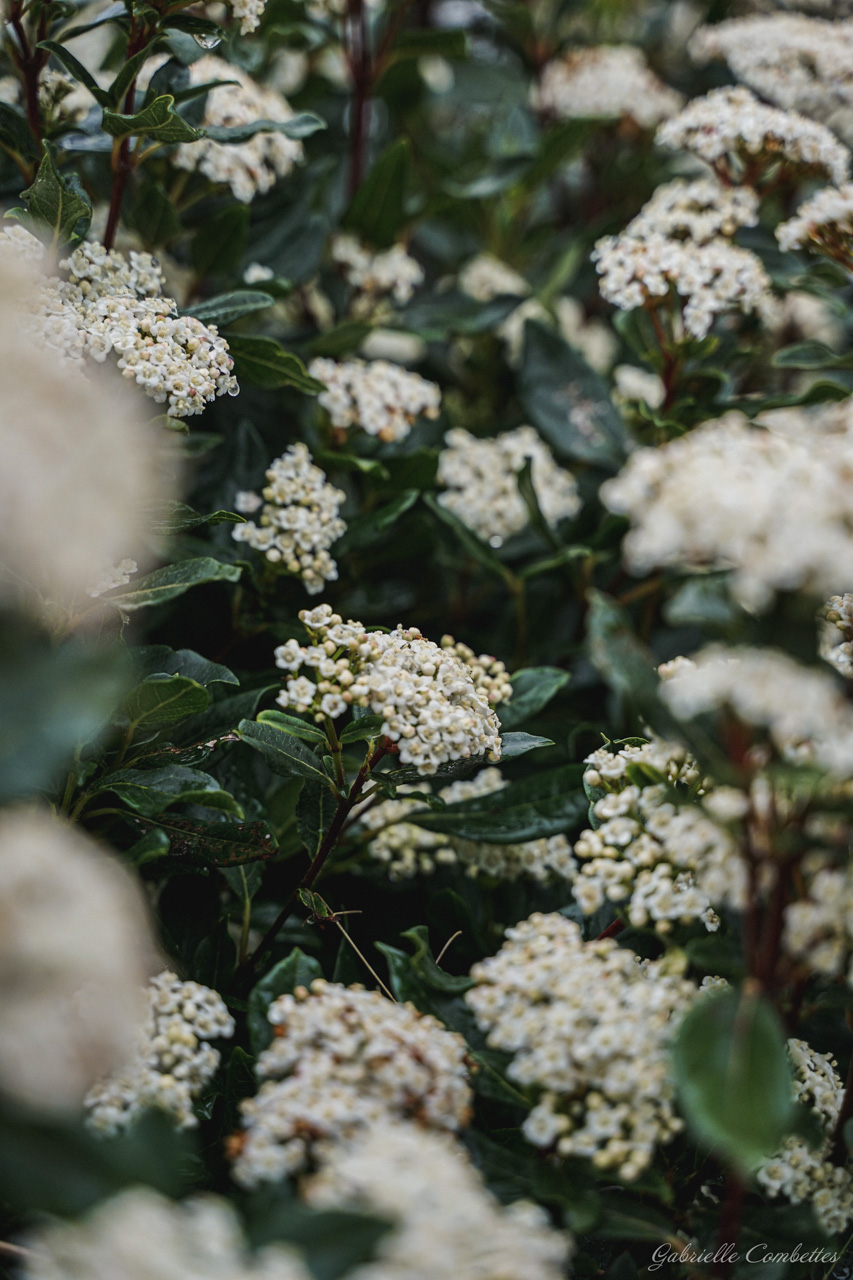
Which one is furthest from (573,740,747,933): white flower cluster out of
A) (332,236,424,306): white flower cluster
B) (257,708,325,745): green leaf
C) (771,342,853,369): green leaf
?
(332,236,424,306): white flower cluster

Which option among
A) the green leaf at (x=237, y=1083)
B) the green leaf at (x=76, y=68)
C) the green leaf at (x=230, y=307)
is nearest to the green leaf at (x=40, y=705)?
the green leaf at (x=237, y=1083)

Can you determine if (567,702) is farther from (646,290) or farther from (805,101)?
(805,101)

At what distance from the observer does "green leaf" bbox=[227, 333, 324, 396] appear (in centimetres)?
99

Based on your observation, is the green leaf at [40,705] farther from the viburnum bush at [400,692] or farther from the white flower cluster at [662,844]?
the white flower cluster at [662,844]

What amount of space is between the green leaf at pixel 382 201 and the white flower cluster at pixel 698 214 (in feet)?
1.15

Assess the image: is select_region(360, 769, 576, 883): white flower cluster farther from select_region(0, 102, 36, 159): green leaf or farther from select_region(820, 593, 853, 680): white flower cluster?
select_region(0, 102, 36, 159): green leaf

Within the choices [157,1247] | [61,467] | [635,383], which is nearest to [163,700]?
[61,467]

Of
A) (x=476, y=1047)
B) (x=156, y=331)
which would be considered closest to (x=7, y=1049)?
(x=476, y=1047)

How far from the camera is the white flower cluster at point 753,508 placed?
0.51 metres

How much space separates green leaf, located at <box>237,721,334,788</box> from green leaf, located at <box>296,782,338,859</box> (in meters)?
0.02

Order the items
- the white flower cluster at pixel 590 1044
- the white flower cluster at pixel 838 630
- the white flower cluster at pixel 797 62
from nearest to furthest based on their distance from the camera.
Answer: the white flower cluster at pixel 590 1044
the white flower cluster at pixel 838 630
the white flower cluster at pixel 797 62

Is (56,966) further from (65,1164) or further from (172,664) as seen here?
(172,664)

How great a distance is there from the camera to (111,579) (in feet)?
2.67

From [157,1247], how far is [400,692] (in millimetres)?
389
